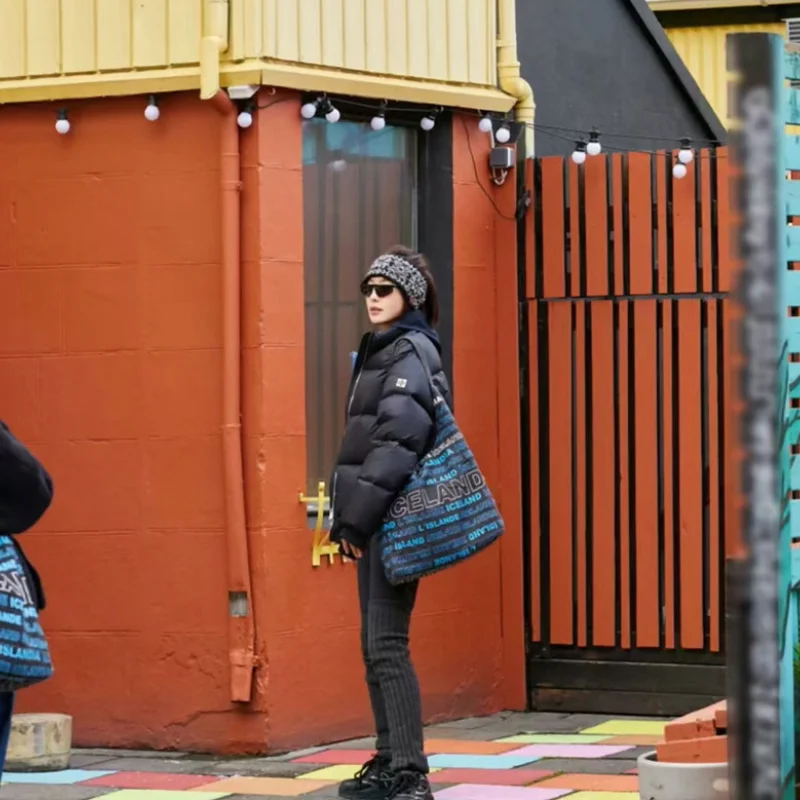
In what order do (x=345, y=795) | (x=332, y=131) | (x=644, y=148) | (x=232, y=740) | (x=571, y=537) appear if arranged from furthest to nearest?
(x=644, y=148) → (x=571, y=537) → (x=332, y=131) → (x=232, y=740) → (x=345, y=795)

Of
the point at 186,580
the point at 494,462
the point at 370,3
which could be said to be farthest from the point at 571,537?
the point at 370,3

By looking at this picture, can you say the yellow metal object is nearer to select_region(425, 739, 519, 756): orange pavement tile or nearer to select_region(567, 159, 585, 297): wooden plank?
select_region(567, 159, 585, 297): wooden plank

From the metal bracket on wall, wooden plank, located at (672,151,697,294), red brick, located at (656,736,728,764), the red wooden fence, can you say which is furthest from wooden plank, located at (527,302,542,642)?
red brick, located at (656,736,728,764)

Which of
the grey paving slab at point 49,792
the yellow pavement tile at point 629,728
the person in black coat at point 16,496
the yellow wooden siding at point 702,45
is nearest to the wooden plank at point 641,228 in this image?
the yellow pavement tile at point 629,728

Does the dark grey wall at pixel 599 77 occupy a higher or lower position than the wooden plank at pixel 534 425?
higher

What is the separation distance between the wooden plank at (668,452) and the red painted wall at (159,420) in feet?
5.09

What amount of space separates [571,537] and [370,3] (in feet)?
8.81

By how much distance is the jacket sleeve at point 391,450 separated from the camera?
6.32m

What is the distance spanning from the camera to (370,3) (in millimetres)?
8211

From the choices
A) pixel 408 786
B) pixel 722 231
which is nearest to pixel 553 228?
pixel 722 231

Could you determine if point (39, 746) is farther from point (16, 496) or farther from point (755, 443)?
point (755, 443)

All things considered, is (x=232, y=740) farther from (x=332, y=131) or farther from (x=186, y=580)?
(x=332, y=131)

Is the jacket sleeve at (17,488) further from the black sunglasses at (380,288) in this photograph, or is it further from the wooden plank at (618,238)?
Result: the wooden plank at (618,238)

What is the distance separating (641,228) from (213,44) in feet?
7.44
